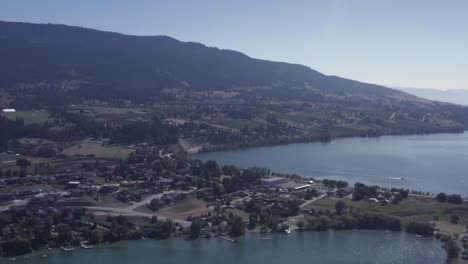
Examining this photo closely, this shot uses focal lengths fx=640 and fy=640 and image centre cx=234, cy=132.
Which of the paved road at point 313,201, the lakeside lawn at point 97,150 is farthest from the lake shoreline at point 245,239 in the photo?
the lakeside lawn at point 97,150

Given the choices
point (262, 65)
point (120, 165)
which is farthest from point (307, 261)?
point (262, 65)

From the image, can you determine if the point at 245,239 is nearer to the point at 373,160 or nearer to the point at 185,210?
the point at 185,210

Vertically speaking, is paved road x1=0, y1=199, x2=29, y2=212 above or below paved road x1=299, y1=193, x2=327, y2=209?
below

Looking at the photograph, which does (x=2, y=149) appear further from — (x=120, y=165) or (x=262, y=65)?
(x=262, y=65)

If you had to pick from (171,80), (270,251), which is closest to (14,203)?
(270,251)

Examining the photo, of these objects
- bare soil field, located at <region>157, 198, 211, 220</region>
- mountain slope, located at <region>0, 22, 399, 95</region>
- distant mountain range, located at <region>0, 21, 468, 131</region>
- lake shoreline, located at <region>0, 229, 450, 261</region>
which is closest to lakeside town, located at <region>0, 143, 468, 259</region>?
bare soil field, located at <region>157, 198, 211, 220</region>

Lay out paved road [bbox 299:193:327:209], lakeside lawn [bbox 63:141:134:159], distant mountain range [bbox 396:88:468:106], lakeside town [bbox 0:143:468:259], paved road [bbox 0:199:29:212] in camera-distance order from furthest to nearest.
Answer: distant mountain range [bbox 396:88:468:106]
lakeside lawn [bbox 63:141:134:159]
paved road [bbox 299:193:327:209]
paved road [bbox 0:199:29:212]
lakeside town [bbox 0:143:468:259]

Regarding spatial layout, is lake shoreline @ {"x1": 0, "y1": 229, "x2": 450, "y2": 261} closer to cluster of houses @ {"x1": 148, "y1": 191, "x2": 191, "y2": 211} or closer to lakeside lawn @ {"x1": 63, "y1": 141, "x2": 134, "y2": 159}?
cluster of houses @ {"x1": 148, "y1": 191, "x2": 191, "y2": 211}
